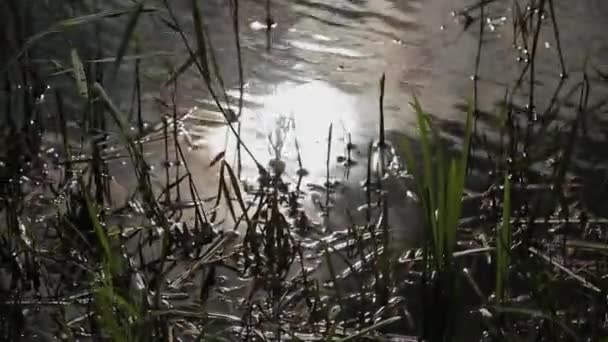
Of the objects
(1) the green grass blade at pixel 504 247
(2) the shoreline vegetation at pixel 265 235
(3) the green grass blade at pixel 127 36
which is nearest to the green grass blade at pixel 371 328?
(2) the shoreline vegetation at pixel 265 235

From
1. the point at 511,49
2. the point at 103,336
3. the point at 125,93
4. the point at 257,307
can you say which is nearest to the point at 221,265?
the point at 257,307

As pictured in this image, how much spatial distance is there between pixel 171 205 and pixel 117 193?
102 mm

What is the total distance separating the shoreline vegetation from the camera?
1522 mm

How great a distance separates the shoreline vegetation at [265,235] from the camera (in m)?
1.52

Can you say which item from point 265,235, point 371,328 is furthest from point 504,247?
point 265,235

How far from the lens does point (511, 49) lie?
2424mm

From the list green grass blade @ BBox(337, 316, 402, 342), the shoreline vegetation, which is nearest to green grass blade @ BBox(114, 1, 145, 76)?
the shoreline vegetation

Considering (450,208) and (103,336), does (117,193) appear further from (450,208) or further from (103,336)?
(450,208)

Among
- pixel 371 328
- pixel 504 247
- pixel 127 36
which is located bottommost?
pixel 371 328

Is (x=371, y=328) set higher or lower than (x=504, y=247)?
lower

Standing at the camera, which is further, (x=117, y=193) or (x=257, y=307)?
(x=117, y=193)

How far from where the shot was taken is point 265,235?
1.75 m

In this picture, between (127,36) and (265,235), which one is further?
(265,235)

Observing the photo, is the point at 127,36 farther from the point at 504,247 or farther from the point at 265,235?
the point at 504,247
